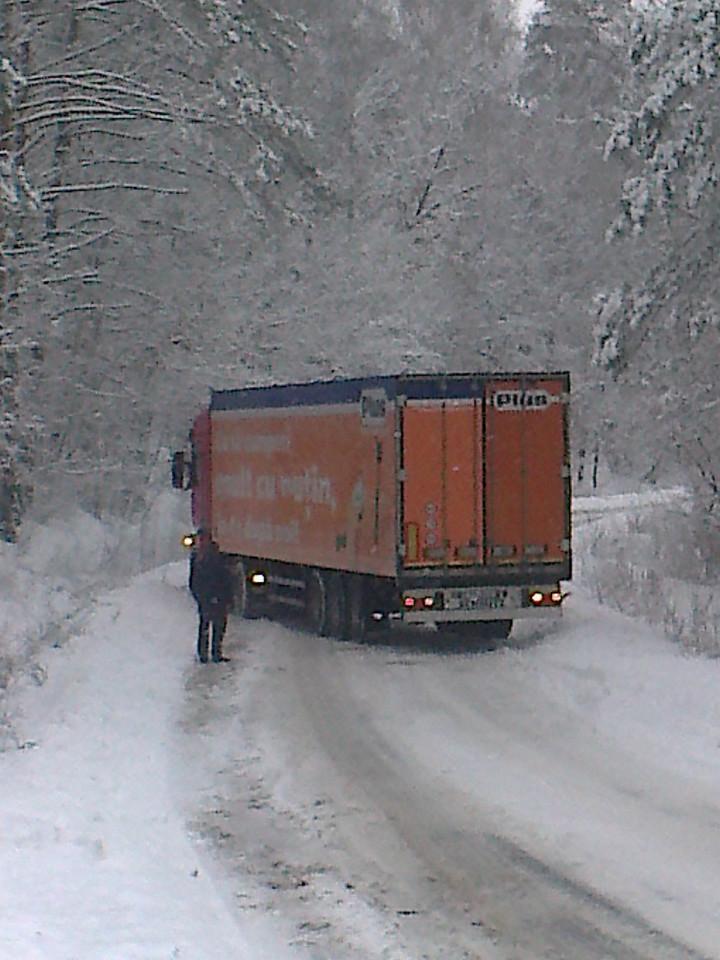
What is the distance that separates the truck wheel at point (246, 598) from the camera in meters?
24.0

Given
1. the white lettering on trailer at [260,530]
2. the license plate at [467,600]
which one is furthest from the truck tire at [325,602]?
the license plate at [467,600]

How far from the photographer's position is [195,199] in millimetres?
27141

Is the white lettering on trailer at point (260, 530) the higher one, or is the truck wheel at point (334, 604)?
the white lettering on trailer at point (260, 530)

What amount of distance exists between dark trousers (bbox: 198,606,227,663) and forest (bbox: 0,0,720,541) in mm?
5949

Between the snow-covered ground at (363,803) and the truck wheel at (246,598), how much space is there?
191 inches

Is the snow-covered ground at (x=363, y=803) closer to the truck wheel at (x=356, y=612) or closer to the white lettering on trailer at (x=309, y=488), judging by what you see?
the truck wheel at (x=356, y=612)

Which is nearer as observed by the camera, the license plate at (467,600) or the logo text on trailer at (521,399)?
the license plate at (467,600)

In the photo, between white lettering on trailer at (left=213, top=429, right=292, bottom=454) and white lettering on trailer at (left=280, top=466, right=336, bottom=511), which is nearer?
white lettering on trailer at (left=280, top=466, right=336, bottom=511)

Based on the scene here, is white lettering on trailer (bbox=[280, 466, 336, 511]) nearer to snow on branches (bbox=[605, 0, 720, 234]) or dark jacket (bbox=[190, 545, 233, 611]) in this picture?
dark jacket (bbox=[190, 545, 233, 611])

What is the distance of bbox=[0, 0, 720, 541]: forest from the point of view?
21203 millimetres

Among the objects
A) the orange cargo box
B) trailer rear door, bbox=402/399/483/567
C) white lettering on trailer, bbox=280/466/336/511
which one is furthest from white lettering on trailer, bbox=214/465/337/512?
trailer rear door, bbox=402/399/483/567

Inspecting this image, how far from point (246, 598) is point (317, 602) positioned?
8.62 ft

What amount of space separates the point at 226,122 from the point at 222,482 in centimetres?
674

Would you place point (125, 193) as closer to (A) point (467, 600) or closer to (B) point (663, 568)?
(B) point (663, 568)
